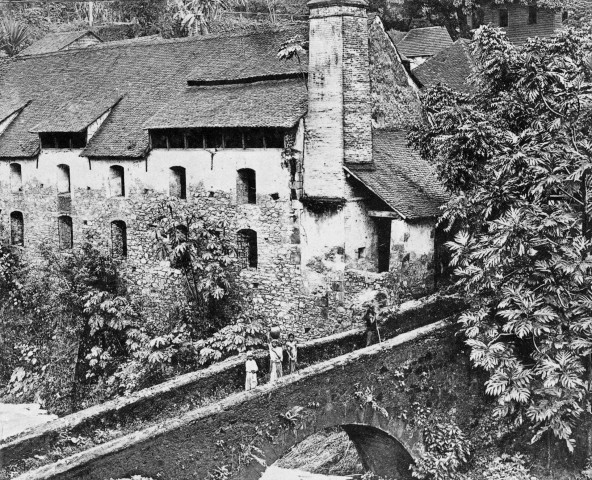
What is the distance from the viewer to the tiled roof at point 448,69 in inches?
1428

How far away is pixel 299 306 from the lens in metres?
25.4

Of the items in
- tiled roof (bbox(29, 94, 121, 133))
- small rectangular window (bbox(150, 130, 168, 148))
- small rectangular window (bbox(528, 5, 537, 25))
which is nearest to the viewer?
small rectangular window (bbox(150, 130, 168, 148))

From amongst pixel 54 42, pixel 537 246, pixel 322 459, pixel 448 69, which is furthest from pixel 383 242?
pixel 54 42

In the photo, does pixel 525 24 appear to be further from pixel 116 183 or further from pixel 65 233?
pixel 65 233

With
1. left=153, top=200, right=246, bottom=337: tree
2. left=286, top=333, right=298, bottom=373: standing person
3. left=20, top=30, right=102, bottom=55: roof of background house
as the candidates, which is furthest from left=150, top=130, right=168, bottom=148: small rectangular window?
left=20, top=30, right=102, bottom=55: roof of background house

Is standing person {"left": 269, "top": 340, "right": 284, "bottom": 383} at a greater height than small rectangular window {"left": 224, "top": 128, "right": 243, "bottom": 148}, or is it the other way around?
small rectangular window {"left": 224, "top": 128, "right": 243, "bottom": 148}

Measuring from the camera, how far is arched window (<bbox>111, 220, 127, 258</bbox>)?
2952 centimetres

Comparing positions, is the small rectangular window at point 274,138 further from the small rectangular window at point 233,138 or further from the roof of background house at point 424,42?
the roof of background house at point 424,42

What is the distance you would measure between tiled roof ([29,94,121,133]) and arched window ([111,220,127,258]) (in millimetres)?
3536

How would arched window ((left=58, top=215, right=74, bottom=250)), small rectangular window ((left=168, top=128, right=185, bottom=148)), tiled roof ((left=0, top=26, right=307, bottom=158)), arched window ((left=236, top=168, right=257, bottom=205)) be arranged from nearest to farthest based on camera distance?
arched window ((left=236, top=168, right=257, bottom=205))
small rectangular window ((left=168, top=128, right=185, bottom=148))
tiled roof ((left=0, top=26, right=307, bottom=158))
arched window ((left=58, top=215, right=74, bottom=250))

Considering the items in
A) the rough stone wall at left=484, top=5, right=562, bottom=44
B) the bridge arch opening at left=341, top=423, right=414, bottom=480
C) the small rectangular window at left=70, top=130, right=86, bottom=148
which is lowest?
the bridge arch opening at left=341, top=423, right=414, bottom=480

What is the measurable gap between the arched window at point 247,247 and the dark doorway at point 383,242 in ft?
12.8

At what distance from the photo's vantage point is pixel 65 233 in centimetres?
3134

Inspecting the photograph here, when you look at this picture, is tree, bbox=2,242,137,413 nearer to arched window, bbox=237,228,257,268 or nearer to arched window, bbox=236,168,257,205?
arched window, bbox=237,228,257,268
